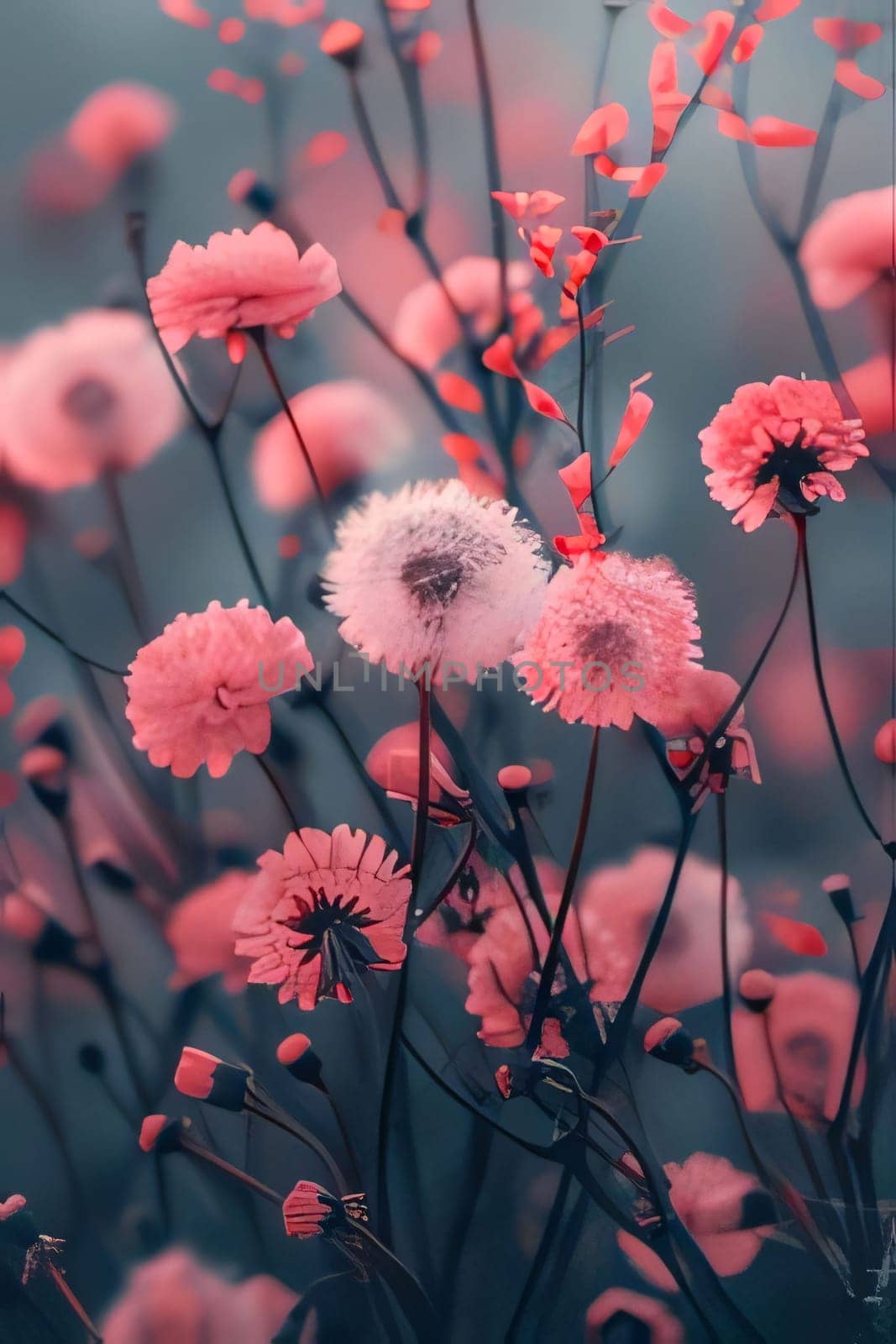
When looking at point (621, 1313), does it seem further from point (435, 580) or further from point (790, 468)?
point (790, 468)

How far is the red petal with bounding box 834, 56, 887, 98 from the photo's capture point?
94 centimetres

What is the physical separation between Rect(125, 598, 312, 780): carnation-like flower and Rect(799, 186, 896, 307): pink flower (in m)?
0.72

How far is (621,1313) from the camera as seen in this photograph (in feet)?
3.14

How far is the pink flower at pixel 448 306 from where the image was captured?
0.94 meters

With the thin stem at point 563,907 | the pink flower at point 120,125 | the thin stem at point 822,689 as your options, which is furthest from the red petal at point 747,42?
the thin stem at point 563,907

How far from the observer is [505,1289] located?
95 cm

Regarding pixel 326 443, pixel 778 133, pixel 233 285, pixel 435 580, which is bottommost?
pixel 435 580

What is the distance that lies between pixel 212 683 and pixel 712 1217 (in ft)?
2.76

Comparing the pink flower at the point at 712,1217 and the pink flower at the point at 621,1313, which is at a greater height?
Answer: the pink flower at the point at 712,1217

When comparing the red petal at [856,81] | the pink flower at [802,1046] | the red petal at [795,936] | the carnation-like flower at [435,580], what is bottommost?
the pink flower at [802,1046]

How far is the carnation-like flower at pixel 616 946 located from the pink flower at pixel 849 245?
679 mm

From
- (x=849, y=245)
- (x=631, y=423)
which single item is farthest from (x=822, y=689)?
(x=849, y=245)

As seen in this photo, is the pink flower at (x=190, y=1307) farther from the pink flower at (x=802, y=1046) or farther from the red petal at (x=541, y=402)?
the red petal at (x=541, y=402)

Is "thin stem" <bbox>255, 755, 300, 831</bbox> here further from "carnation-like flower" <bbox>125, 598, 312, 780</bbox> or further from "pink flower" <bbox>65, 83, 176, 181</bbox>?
"pink flower" <bbox>65, 83, 176, 181</bbox>
